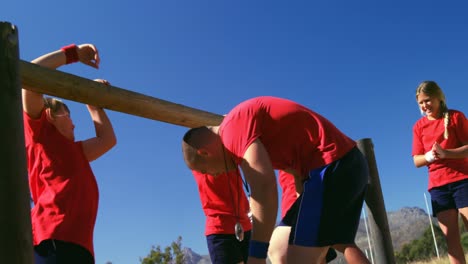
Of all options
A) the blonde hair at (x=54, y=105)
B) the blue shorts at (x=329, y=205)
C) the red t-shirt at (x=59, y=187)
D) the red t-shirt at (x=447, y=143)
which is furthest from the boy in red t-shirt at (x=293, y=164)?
the red t-shirt at (x=447, y=143)

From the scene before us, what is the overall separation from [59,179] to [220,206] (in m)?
1.67

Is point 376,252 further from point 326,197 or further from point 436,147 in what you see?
point 326,197

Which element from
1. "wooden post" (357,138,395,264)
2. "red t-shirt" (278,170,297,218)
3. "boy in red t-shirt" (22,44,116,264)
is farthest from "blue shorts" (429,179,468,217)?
"boy in red t-shirt" (22,44,116,264)

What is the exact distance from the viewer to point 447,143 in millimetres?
4496

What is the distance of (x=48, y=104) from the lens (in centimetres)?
322

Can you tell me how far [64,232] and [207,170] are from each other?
3.00 feet

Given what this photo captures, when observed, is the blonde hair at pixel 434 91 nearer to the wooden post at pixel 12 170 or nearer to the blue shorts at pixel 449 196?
the blue shorts at pixel 449 196

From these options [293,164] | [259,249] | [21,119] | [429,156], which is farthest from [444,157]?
[21,119]

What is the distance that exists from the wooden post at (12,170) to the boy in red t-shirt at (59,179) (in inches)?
40.9

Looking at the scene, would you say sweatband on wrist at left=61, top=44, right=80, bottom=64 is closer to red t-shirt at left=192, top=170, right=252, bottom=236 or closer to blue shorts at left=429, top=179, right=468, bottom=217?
red t-shirt at left=192, top=170, right=252, bottom=236

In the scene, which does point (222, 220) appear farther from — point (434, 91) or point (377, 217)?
point (434, 91)

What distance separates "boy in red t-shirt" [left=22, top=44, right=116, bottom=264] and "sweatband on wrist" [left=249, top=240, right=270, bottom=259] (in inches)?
42.1

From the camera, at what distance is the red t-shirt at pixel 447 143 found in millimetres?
4415

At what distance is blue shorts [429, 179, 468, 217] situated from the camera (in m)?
4.31
